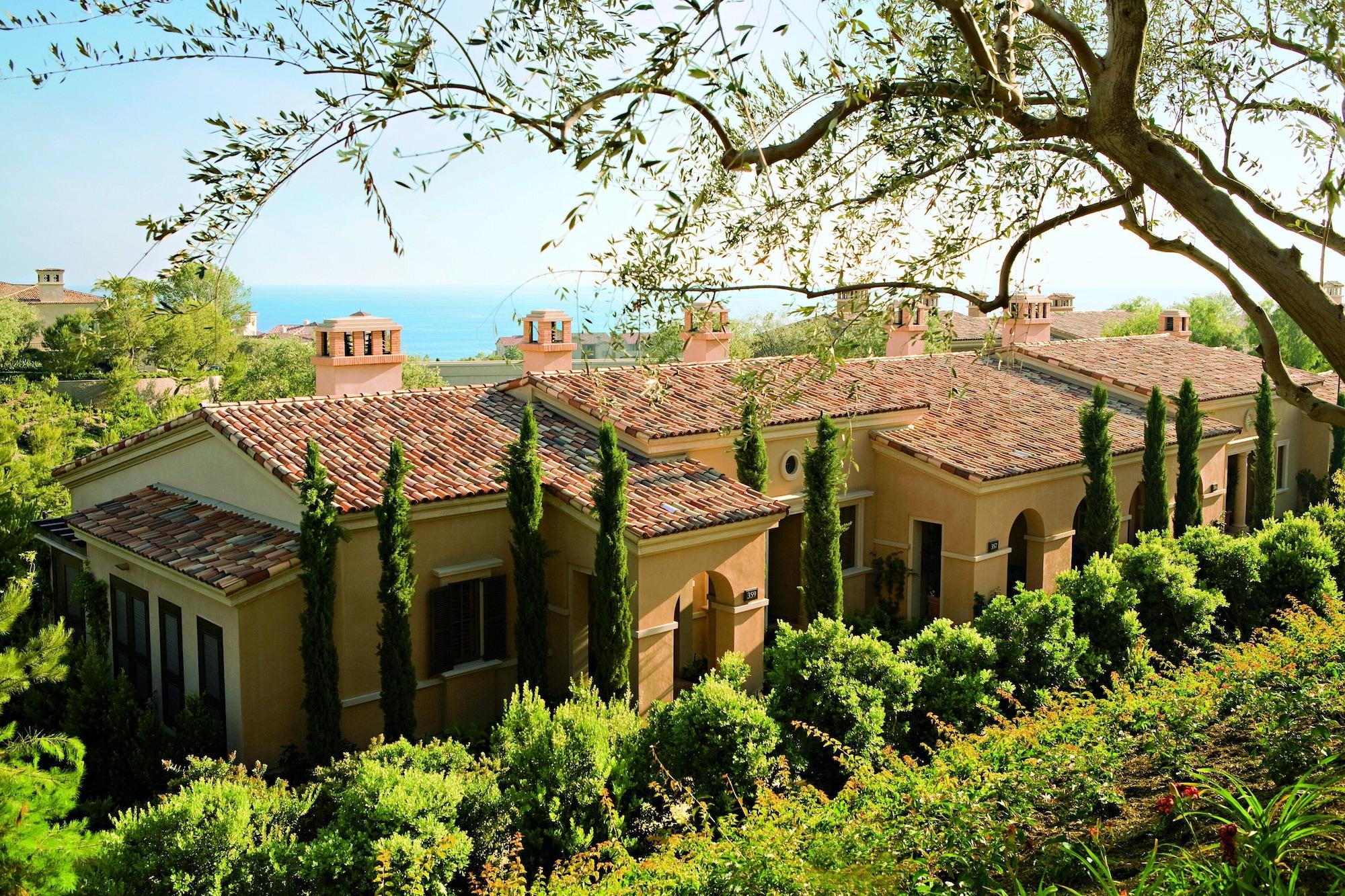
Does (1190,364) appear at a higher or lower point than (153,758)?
higher

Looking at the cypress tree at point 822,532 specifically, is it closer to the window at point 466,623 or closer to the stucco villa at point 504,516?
the stucco villa at point 504,516

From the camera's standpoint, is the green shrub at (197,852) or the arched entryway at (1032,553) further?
the arched entryway at (1032,553)

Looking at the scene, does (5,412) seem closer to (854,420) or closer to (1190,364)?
(854,420)

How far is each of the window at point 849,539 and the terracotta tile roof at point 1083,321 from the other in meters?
48.0

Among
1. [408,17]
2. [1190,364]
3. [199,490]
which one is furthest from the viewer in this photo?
[1190,364]

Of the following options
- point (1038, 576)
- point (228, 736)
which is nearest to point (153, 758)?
point (228, 736)

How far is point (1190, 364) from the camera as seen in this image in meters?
29.8

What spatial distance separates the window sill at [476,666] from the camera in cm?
1446

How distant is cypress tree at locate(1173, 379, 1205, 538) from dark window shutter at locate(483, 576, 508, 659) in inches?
633

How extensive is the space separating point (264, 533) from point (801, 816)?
924 cm

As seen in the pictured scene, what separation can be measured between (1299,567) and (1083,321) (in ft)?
194

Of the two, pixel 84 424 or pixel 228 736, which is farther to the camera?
pixel 84 424

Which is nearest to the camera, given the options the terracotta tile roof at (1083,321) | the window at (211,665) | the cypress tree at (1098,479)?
the window at (211,665)

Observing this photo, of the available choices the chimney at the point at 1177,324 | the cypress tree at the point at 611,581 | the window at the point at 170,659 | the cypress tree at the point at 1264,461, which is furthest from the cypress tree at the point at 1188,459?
the window at the point at 170,659
